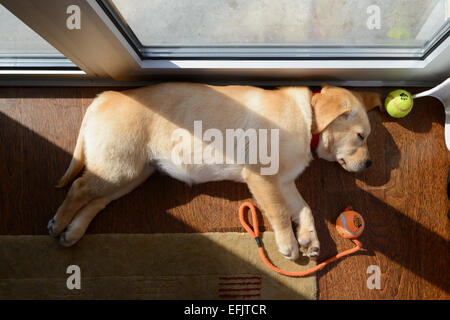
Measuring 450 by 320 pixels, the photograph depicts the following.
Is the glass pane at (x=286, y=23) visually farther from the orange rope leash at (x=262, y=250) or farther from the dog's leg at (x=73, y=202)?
the orange rope leash at (x=262, y=250)

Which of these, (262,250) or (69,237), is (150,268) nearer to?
(69,237)

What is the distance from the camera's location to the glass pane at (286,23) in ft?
4.84

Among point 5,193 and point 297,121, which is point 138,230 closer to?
point 5,193

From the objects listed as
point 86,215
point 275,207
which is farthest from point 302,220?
point 86,215

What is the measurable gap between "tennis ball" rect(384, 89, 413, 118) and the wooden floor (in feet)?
0.26

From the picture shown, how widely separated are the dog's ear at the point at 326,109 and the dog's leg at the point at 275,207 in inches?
15.6

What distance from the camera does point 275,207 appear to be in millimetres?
1761

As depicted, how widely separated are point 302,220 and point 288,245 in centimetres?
18

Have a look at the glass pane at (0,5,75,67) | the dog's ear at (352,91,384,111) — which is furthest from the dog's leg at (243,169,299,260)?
the glass pane at (0,5,75,67)

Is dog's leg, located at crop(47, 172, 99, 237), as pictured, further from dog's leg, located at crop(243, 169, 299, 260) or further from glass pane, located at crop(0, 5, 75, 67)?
dog's leg, located at crop(243, 169, 299, 260)

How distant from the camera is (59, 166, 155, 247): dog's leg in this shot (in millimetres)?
1815

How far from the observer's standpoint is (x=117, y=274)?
74.1 inches

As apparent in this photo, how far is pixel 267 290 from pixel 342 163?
0.95 meters
